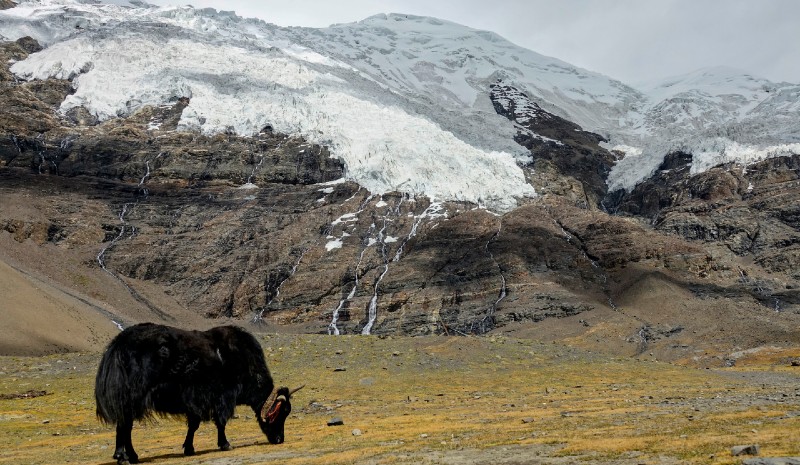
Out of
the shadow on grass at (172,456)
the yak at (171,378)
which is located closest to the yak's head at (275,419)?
the shadow on grass at (172,456)

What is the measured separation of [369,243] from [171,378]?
146 meters

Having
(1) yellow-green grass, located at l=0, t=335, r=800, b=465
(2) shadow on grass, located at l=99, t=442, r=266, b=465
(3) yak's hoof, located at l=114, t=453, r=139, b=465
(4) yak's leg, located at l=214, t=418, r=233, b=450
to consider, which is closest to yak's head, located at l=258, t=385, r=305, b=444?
(1) yellow-green grass, located at l=0, t=335, r=800, b=465

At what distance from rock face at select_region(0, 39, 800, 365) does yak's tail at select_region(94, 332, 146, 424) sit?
94.7 metres

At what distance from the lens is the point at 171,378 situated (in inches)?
708

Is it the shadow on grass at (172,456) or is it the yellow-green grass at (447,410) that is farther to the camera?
the shadow on grass at (172,456)

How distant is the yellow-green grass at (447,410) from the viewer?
53.1ft

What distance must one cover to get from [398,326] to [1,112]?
130 metres

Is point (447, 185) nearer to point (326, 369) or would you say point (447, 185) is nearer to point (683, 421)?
point (326, 369)

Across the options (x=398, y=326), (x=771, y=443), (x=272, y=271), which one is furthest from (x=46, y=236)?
(x=771, y=443)

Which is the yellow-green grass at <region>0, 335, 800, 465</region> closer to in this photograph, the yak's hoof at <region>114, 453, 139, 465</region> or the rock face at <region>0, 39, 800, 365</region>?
the yak's hoof at <region>114, 453, 139, 465</region>

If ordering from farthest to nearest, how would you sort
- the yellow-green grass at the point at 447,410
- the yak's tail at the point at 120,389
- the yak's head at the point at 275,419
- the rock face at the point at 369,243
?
the rock face at the point at 369,243 < the yak's head at the point at 275,419 < the yak's tail at the point at 120,389 < the yellow-green grass at the point at 447,410

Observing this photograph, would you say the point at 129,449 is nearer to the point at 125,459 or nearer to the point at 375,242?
the point at 125,459

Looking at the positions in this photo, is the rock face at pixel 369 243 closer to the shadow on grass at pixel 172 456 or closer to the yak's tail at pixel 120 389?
the shadow on grass at pixel 172 456

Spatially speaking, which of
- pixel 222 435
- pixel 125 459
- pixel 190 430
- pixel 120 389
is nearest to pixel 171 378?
pixel 120 389
